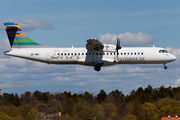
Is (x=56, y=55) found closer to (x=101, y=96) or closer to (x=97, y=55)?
(x=97, y=55)

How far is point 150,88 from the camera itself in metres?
108

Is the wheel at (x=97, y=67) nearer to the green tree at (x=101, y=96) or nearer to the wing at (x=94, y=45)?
the wing at (x=94, y=45)

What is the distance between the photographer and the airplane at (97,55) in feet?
127

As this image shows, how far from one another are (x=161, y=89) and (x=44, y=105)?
43.2 meters

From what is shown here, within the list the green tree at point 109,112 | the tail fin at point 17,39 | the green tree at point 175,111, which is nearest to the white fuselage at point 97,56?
the tail fin at point 17,39

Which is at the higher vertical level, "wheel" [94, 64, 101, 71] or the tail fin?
the tail fin

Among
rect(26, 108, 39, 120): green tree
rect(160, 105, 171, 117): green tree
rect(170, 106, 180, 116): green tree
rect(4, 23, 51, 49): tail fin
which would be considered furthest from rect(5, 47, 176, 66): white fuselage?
rect(160, 105, 171, 117): green tree

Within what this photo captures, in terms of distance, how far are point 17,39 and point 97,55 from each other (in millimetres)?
11949

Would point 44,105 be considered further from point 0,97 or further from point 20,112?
point 0,97

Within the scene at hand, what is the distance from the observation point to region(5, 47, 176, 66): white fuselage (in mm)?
38875

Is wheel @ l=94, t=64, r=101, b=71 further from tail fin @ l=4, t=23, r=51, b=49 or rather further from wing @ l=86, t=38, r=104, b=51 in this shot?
tail fin @ l=4, t=23, r=51, b=49

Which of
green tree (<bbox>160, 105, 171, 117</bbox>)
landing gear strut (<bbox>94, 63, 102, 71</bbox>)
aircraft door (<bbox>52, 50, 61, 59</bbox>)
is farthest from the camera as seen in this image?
green tree (<bbox>160, 105, 171, 117</bbox>)

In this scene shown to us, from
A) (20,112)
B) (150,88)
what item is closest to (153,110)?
(150,88)

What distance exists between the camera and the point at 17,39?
41469 millimetres
